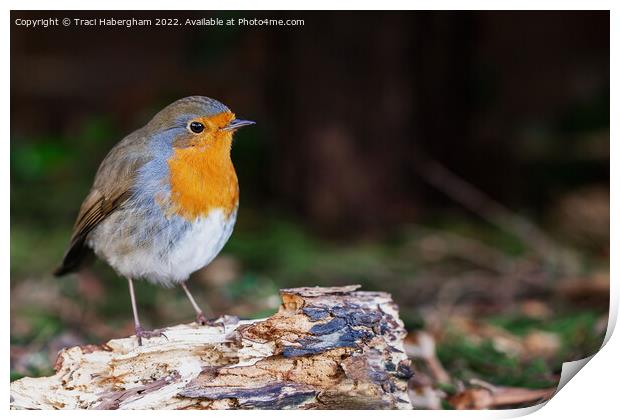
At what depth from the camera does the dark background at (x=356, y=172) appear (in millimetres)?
2770

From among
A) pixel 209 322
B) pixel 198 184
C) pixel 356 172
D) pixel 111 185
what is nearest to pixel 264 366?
pixel 209 322

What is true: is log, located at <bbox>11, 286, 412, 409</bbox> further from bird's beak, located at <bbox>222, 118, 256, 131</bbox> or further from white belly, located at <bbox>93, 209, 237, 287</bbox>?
bird's beak, located at <bbox>222, 118, 256, 131</bbox>

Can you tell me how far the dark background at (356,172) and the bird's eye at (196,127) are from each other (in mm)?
836

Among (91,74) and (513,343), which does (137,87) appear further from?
(513,343)

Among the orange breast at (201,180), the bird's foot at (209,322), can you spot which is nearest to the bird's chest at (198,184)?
the orange breast at (201,180)

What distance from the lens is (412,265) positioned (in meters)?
3.20

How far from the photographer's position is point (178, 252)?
1.73 m

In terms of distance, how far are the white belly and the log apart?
133 millimetres

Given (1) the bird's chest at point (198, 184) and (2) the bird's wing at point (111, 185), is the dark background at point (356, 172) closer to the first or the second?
(2) the bird's wing at point (111, 185)

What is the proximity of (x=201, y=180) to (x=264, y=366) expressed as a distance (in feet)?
1.17

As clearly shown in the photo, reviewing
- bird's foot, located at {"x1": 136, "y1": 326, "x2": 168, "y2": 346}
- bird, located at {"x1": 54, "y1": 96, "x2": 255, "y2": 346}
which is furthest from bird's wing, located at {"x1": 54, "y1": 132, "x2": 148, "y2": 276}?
bird's foot, located at {"x1": 136, "y1": 326, "x2": 168, "y2": 346}

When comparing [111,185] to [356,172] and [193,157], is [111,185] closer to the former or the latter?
[193,157]

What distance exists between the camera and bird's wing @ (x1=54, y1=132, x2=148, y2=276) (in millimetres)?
1754

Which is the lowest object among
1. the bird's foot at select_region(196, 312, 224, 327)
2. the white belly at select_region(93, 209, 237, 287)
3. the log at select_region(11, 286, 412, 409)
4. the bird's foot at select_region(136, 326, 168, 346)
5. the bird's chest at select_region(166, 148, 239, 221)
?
the log at select_region(11, 286, 412, 409)
